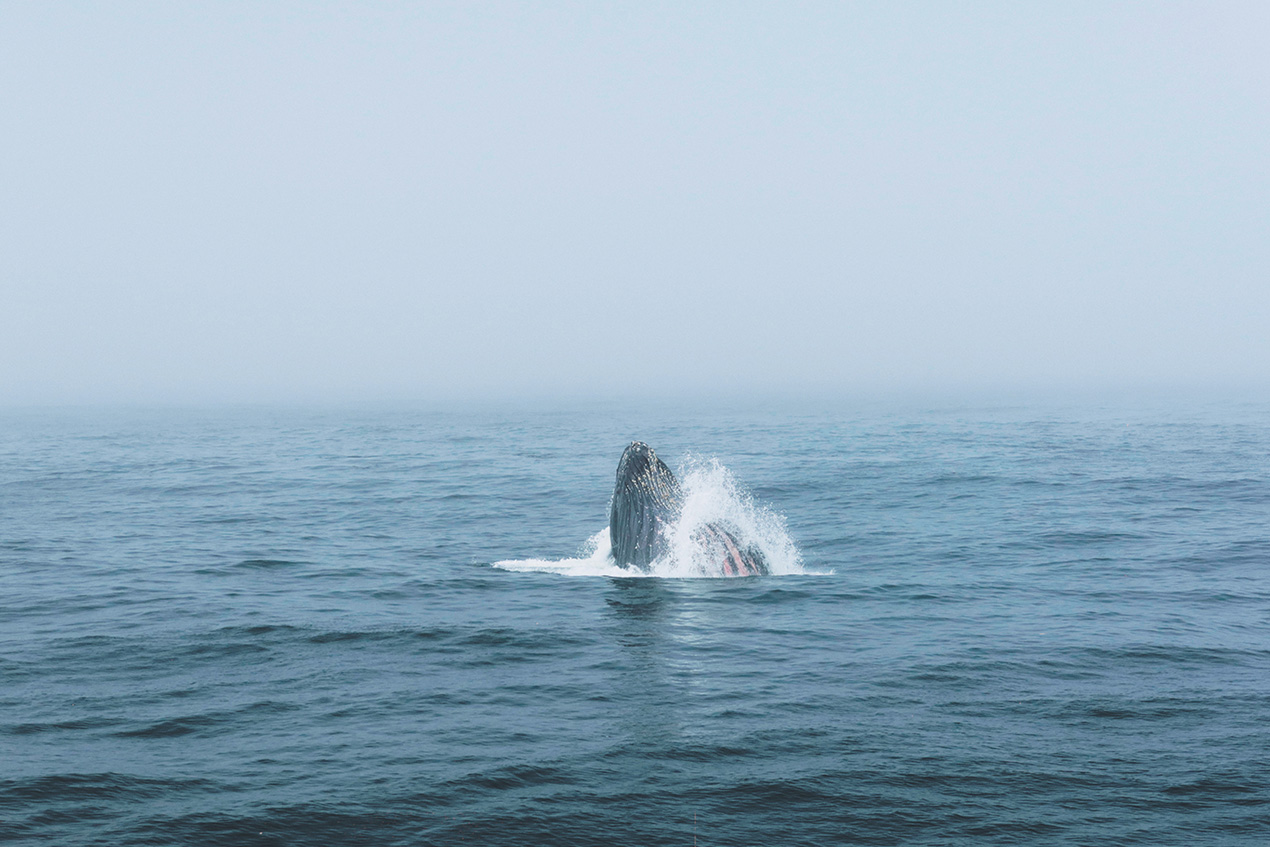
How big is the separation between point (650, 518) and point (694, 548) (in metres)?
1.06

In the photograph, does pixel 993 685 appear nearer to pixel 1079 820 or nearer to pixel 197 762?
pixel 1079 820

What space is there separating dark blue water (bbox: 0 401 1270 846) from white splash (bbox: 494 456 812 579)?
700 mm

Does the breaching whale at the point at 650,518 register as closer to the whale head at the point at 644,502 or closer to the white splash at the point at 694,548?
the whale head at the point at 644,502

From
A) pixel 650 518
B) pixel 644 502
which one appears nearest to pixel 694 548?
pixel 650 518

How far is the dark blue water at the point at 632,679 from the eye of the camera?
9648mm

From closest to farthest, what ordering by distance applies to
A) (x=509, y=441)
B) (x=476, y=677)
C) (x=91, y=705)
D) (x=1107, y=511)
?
→ 1. (x=91, y=705)
2. (x=476, y=677)
3. (x=1107, y=511)
4. (x=509, y=441)

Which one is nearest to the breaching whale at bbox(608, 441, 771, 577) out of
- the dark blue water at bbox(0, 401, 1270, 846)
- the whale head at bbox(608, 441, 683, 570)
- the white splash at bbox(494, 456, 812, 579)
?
the whale head at bbox(608, 441, 683, 570)

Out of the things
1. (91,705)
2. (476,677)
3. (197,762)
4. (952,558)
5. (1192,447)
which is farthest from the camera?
(1192,447)

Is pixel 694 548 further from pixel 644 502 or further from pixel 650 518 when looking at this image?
pixel 644 502

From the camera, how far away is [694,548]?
20688mm

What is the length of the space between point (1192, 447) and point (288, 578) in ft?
148

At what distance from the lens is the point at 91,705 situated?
12898mm

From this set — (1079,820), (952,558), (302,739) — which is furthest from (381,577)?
(1079,820)

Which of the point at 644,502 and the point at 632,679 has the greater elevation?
the point at 644,502
